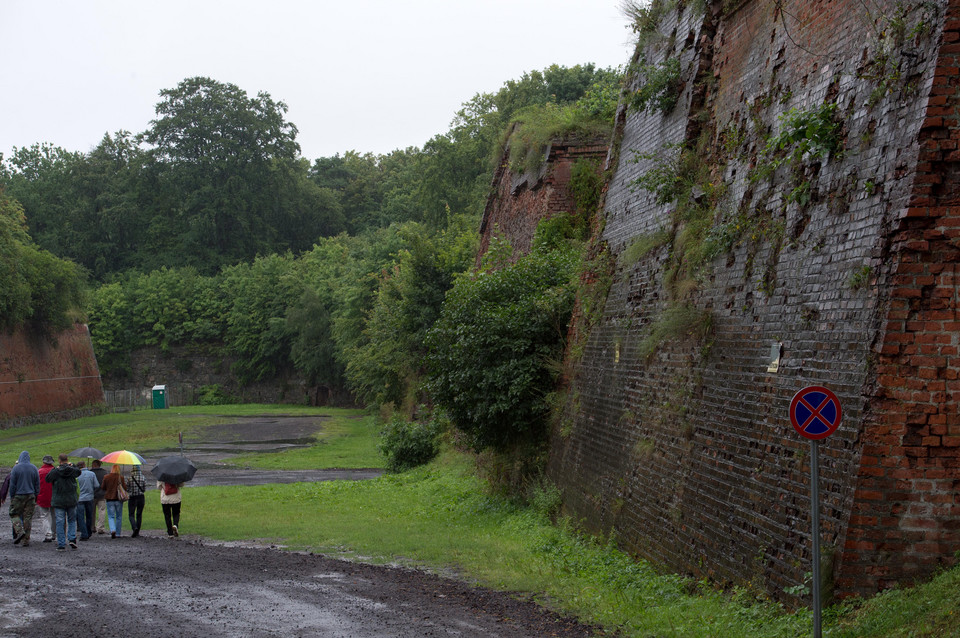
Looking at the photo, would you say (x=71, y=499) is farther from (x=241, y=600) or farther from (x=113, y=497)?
(x=241, y=600)

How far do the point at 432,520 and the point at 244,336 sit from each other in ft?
173

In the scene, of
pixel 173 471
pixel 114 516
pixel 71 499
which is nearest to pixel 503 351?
pixel 173 471

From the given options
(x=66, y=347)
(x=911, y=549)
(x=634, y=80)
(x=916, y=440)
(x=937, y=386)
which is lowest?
(x=66, y=347)

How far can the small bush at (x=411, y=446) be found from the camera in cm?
2609

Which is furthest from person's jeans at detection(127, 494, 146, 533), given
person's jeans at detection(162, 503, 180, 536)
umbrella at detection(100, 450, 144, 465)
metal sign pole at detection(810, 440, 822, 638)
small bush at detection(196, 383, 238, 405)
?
small bush at detection(196, 383, 238, 405)

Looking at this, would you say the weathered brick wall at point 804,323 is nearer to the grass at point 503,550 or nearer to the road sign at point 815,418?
the grass at point 503,550

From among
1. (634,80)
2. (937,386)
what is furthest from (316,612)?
(634,80)

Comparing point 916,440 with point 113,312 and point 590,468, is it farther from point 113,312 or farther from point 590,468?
point 113,312

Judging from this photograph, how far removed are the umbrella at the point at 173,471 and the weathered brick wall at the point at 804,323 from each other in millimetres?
6945

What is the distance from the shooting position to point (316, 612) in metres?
8.53

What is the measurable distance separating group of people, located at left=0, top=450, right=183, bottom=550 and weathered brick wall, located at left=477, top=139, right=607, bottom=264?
1277 centimetres

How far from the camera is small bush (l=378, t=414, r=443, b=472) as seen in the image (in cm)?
2609

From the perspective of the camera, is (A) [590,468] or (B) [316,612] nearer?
(B) [316,612]

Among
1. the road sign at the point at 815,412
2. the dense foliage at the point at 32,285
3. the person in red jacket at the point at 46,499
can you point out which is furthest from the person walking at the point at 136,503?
the dense foliage at the point at 32,285
